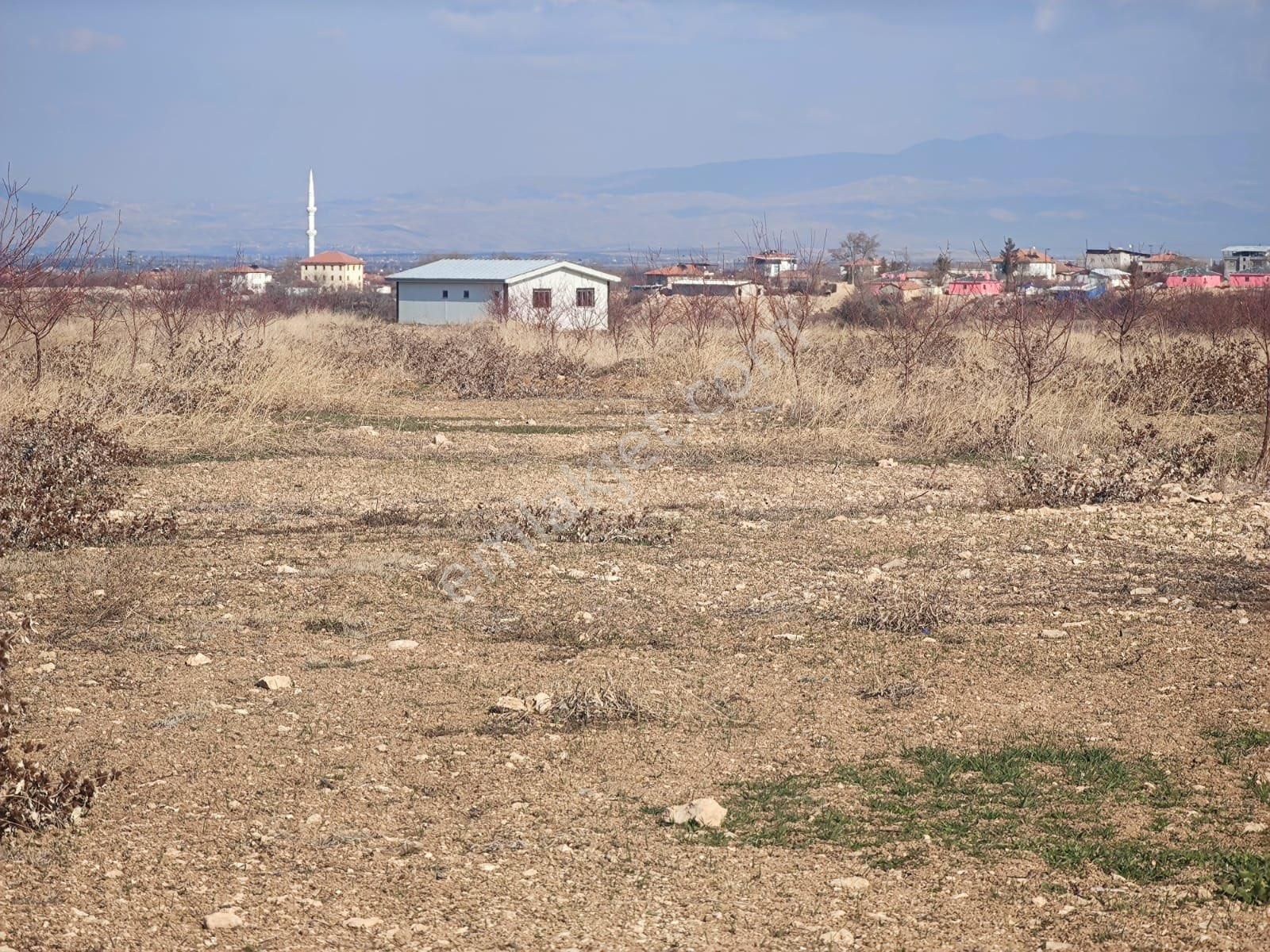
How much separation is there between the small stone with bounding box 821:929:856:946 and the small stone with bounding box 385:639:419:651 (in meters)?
3.07

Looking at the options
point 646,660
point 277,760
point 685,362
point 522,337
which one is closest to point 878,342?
point 685,362

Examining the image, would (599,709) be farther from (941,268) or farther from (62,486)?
(941,268)

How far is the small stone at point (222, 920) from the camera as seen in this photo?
10.6ft

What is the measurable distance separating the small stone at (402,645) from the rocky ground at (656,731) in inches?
2.0

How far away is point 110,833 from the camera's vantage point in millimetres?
3799

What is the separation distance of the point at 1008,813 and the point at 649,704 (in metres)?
1.53

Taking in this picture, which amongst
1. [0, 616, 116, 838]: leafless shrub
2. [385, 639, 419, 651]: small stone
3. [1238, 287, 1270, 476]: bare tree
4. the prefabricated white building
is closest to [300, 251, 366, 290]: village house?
the prefabricated white building

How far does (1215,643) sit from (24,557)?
20.5 ft

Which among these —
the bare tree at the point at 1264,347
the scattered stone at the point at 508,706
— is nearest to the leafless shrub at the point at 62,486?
the scattered stone at the point at 508,706

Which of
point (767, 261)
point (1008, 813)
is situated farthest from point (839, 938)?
point (767, 261)

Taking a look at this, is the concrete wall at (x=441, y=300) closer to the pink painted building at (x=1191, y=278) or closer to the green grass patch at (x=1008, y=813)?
the pink painted building at (x=1191, y=278)

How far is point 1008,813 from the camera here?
4.02 metres

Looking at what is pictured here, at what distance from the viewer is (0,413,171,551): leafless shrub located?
788 cm

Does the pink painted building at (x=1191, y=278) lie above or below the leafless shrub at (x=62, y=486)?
above
